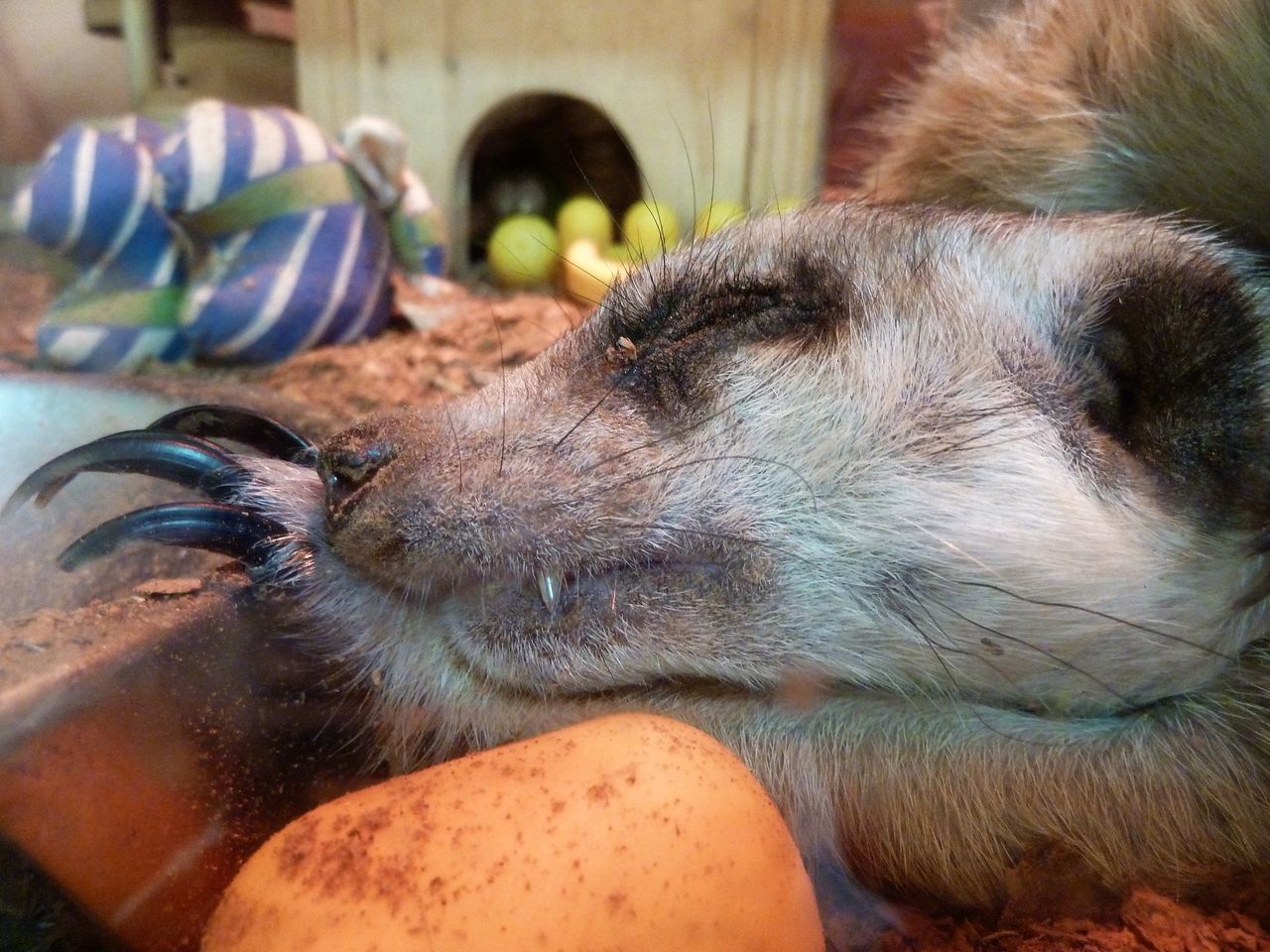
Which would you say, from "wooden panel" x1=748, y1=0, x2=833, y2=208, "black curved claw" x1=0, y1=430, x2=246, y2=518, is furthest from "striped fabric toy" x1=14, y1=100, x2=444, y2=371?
"black curved claw" x1=0, y1=430, x2=246, y2=518

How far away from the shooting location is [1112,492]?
1.12m

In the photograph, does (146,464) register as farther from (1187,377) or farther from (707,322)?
(1187,377)

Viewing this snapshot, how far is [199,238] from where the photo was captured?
9.30ft

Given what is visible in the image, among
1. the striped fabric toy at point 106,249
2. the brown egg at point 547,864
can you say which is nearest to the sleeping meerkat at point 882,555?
the brown egg at point 547,864

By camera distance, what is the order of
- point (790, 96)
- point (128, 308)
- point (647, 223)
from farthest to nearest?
point (790, 96) < point (647, 223) < point (128, 308)

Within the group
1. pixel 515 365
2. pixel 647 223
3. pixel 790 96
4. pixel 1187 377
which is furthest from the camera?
pixel 790 96

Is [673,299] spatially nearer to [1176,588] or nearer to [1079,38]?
[1176,588]

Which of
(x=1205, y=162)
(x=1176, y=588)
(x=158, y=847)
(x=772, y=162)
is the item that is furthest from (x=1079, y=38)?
(x=158, y=847)

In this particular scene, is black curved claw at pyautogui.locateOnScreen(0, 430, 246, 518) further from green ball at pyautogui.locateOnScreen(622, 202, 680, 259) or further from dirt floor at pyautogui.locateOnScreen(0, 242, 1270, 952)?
green ball at pyautogui.locateOnScreen(622, 202, 680, 259)

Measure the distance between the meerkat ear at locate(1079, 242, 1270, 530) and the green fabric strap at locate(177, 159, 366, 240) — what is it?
228 cm

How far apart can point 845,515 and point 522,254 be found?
2878mm

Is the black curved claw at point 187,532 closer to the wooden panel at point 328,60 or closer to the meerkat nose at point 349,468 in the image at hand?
the meerkat nose at point 349,468

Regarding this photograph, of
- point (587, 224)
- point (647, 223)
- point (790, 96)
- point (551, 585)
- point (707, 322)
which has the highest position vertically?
point (707, 322)

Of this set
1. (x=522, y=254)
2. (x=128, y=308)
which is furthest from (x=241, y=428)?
(x=522, y=254)
